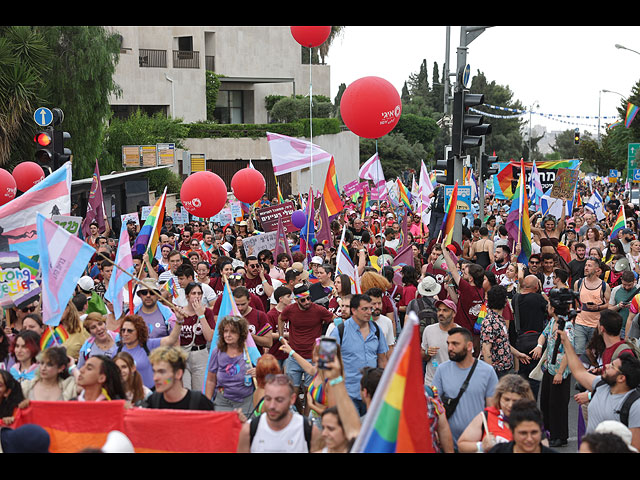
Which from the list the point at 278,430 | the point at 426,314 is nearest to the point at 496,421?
the point at 278,430

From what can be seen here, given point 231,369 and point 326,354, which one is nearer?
point 326,354

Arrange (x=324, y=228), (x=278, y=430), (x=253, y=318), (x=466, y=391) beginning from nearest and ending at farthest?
(x=278, y=430)
(x=466, y=391)
(x=253, y=318)
(x=324, y=228)

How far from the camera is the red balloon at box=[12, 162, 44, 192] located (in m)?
16.3

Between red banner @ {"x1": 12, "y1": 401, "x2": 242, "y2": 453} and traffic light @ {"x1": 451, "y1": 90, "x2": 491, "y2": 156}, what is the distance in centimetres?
899

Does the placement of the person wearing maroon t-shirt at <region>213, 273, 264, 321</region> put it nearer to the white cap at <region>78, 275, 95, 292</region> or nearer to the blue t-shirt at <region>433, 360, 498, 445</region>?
the white cap at <region>78, 275, 95, 292</region>

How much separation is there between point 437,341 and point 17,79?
1995 centimetres

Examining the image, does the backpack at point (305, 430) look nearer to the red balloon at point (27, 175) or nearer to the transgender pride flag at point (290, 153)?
the transgender pride flag at point (290, 153)

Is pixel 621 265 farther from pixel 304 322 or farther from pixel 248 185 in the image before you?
pixel 248 185

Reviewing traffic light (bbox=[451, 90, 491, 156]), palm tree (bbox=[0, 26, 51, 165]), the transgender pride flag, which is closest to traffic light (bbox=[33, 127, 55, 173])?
the transgender pride flag

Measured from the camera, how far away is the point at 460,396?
5.86 metres

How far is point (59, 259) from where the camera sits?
6832 millimetres

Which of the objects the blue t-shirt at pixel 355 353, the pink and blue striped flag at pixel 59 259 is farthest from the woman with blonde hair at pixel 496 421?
the pink and blue striped flag at pixel 59 259

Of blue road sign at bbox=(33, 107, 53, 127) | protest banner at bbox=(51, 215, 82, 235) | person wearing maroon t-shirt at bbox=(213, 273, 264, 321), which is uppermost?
blue road sign at bbox=(33, 107, 53, 127)

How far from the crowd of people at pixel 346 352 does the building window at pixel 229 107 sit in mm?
38941
